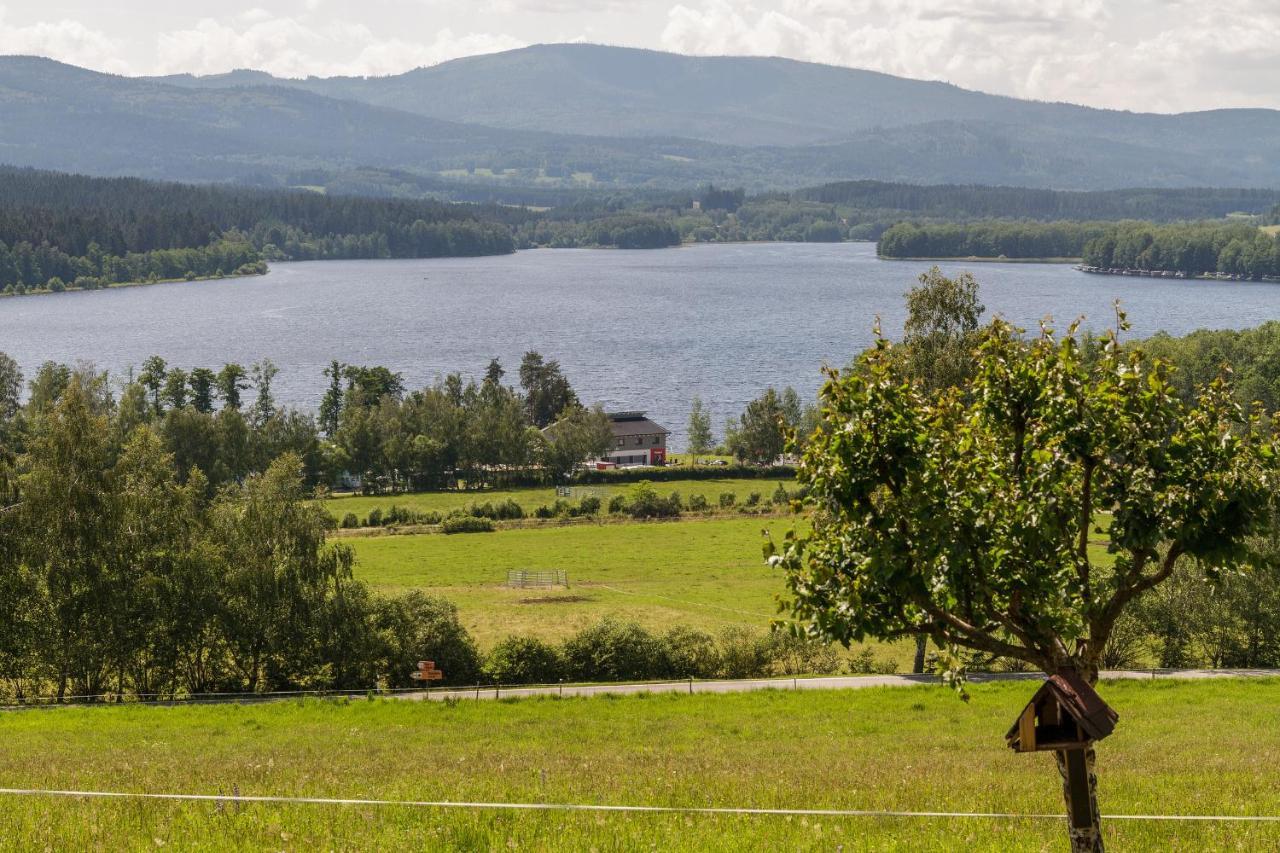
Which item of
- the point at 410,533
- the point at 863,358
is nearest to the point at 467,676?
the point at 863,358

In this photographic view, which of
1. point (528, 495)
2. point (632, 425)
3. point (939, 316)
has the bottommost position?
point (528, 495)

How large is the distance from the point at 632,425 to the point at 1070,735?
11143 centimetres

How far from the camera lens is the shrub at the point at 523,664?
4266cm

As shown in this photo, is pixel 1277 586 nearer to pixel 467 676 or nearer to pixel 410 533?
pixel 467 676

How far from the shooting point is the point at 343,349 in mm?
184500

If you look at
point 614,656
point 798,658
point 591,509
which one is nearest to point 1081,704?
point 614,656

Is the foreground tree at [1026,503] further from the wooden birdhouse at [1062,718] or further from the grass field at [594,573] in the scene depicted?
the grass field at [594,573]

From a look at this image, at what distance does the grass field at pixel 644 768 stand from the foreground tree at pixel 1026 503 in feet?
9.42

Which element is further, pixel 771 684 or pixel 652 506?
pixel 652 506

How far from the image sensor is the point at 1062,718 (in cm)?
1078

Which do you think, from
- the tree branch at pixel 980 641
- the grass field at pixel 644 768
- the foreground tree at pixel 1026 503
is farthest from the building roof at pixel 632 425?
the tree branch at pixel 980 641

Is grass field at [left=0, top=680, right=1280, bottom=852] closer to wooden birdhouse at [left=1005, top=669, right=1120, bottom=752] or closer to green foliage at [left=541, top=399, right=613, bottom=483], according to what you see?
wooden birdhouse at [left=1005, top=669, right=1120, bottom=752]

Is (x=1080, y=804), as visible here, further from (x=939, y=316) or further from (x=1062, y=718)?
(x=939, y=316)

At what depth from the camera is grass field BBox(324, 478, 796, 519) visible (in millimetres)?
99250
